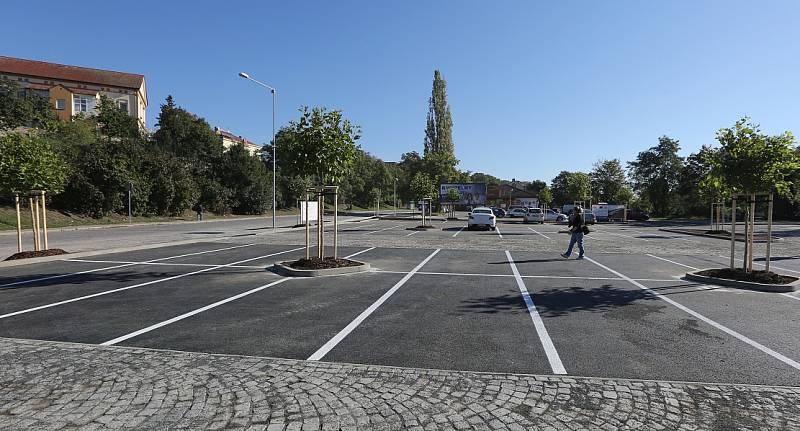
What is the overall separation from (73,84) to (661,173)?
88860mm

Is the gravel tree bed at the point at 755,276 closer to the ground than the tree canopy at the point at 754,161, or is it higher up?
closer to the ground

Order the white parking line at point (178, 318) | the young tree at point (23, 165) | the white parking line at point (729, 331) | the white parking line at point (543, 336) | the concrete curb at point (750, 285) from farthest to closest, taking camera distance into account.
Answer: the young tree at point (23, 165)
the concrete curb at point (750, 285)
the white parking line at point (178, 318)
the white parking line at point (729, 331)
the white parking line at point (543, 336)

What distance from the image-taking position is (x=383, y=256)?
13906 mm

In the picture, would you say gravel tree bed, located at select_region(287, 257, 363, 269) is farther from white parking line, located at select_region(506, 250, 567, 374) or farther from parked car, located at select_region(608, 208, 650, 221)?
parked car, located at select_region(608, 208, 650, 221)

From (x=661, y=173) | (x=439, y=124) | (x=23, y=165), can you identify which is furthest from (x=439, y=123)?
(x=23, y=165)

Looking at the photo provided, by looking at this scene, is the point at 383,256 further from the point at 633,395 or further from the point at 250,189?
the point at 250,189

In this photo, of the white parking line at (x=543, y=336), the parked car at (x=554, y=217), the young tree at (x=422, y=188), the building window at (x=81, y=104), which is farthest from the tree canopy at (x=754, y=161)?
the building window at (x=81, y=104)

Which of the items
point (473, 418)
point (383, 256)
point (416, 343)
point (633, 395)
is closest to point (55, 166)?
point (383, 256)

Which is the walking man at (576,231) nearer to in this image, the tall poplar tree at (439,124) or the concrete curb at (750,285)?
the concrete curb at (750,285)

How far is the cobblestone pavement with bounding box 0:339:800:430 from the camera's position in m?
3.25

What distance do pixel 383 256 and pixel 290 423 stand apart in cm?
1070

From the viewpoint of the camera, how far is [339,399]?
3.63 meters

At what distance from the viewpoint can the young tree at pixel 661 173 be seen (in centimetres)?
6391

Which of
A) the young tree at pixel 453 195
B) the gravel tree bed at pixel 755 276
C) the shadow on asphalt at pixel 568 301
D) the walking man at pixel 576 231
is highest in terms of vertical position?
the young tree at pixel 453 195
